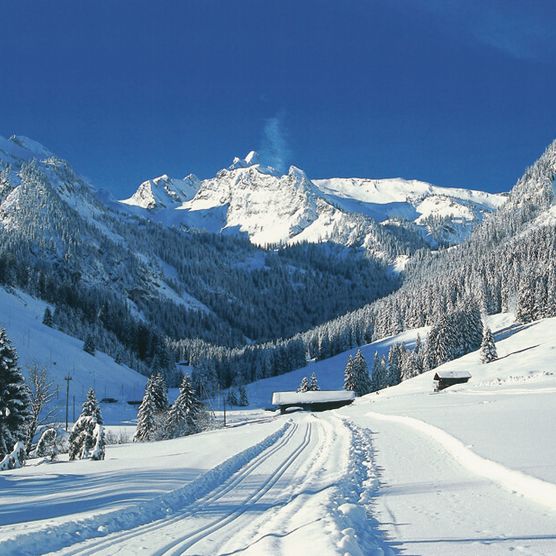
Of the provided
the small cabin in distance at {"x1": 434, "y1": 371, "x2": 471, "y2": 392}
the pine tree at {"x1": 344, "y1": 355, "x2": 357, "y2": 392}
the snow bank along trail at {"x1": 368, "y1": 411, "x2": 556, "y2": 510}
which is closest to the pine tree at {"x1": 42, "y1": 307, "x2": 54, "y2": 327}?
the pine tree at {"x1": 344, "y1": 355, "x2": 357, "y2": 392}

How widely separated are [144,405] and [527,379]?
4535cm

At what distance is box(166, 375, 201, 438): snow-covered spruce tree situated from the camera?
61.6 meters

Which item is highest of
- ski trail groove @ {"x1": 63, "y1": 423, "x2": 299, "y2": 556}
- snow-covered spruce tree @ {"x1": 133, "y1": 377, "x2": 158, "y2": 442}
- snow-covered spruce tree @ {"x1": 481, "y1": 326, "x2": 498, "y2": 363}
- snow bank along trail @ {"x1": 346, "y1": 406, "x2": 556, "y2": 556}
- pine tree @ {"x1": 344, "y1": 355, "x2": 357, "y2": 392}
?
snow-covered spruce tree @ {"x1": 481, "y1": 326, "x2": 498, "y2": 363}

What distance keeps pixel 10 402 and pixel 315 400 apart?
65744 mm

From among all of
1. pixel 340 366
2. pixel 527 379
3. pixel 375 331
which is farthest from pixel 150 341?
pixel 527 379

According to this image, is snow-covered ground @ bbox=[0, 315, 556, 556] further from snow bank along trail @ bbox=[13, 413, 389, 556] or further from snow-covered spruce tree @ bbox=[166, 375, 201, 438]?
snow-covered spruce tree @ bbox=[166, 375, 201, 438]

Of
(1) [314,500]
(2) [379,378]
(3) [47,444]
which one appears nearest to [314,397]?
(2) [379,378]

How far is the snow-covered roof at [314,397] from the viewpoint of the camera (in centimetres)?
8988

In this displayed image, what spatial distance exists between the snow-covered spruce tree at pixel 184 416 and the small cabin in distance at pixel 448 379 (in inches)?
1338

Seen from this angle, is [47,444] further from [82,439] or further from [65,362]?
[65,362]

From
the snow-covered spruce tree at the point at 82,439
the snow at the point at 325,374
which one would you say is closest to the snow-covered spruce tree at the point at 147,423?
the snow-covered spruce tree at the point at 82,439

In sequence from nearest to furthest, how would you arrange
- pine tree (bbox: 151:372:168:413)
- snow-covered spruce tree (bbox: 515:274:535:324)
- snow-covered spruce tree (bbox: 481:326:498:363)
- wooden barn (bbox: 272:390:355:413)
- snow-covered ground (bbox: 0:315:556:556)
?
1. snow-covered ground (bbox: 0:315:556:556)
2. pine tree (bbox: 151:372:168:413)
3. snow-covered spruce tree (bbox: 481:326:498:363)
4. wooden barn (bbox: 272:390:355:413)
5. snow-covered spruce tree (bbox: 515:274:535:324)

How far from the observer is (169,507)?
446 inches

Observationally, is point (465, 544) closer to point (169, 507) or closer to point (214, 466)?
point (169, 507)
